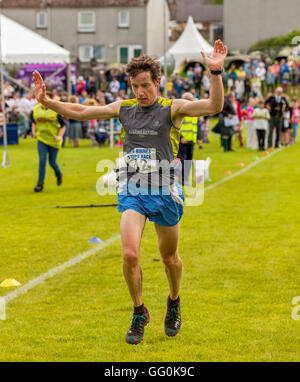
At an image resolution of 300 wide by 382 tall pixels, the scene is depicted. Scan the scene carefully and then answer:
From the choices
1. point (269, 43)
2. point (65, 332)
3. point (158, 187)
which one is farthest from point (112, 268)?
point (269, 43)

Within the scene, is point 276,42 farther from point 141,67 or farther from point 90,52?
point 141,67

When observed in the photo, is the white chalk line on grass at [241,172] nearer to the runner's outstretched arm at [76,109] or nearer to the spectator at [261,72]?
the runner's outstretched arm at [76,109]

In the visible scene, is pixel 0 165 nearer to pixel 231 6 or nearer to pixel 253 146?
pixel 253 146

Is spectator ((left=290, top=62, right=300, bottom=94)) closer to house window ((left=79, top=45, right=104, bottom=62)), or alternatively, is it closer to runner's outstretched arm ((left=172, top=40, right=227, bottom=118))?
house window ((left=79, top=45, right=104, bottom=62))

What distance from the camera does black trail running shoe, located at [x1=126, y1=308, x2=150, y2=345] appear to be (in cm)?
578

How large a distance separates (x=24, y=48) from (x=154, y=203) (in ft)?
75.1

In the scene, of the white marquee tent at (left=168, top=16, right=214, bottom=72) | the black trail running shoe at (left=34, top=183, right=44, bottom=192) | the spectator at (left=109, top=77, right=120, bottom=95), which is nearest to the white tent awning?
the spectator at (left=109, top=77, right=120, bottom=95)

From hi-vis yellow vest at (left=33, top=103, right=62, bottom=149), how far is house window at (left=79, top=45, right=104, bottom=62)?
4921 cm

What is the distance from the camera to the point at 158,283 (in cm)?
788

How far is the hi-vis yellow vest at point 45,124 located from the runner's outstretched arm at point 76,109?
8.89m

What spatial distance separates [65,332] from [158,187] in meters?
1.50

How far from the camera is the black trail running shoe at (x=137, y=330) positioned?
5777mm

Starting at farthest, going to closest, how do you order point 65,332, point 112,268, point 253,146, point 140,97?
point 253,146, point 112,268, point 65,332, point 140,97
